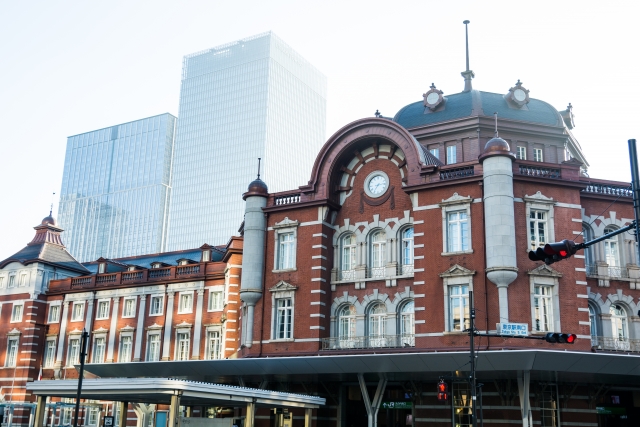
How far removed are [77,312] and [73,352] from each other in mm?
3158

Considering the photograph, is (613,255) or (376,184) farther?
(376,184)

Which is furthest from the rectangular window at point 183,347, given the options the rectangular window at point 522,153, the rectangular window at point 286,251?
the rectangular window at point 522,153

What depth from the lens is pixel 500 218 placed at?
33.8m

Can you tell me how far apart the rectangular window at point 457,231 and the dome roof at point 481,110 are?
11173 mm

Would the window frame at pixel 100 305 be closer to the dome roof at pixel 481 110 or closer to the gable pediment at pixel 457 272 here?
the dome roof at pixel 481 110

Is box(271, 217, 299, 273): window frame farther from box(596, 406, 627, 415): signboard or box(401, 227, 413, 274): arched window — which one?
box(596, 406, 627, 415): signboard

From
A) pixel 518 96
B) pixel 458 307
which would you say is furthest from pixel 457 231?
pixel 518 96

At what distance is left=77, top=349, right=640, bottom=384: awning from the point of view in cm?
3078

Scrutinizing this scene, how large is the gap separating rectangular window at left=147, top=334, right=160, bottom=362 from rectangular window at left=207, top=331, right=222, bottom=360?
4.50 meters

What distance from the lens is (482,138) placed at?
44.8 metres

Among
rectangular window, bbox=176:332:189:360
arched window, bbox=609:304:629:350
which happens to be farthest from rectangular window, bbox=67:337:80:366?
arched window, bbox=609:304:629:350

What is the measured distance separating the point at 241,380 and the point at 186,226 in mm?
110614

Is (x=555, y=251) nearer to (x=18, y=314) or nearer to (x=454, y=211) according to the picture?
(x=454, y=211)

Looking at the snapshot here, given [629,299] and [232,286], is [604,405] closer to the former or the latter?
[629,299]
